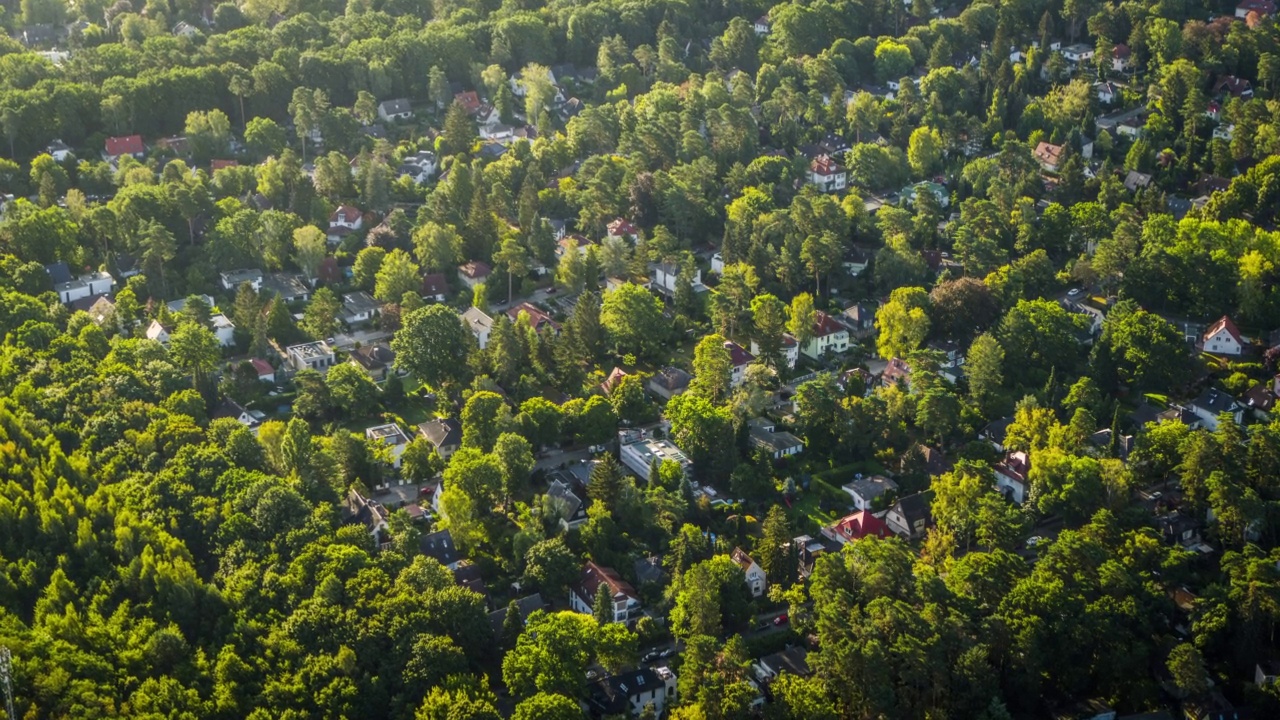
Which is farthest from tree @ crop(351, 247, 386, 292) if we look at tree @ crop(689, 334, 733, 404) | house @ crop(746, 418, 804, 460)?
house @ crop(746, 418, 804, 460)

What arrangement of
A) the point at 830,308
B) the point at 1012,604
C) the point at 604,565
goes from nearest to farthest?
the point at 1012,604 < the point at 604,565 < the point at 830,308

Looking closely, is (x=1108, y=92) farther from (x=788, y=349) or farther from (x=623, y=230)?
(x=788, y=349)

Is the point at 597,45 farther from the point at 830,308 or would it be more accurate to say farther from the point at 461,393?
the point at 461,393

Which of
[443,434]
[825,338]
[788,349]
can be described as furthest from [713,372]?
[443,434]

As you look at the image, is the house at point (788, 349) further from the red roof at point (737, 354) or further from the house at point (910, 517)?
the house at point (910, 517)

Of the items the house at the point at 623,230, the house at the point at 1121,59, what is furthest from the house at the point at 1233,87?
the house at the point at 623,230

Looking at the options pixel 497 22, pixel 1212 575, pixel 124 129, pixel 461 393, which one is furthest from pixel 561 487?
pixel 497 22

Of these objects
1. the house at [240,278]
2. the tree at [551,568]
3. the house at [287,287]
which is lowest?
the house at [287,287]
